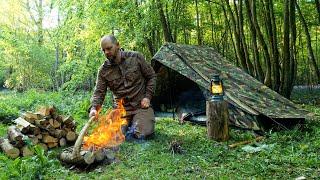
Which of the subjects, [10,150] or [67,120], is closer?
[10,150]

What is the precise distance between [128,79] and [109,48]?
0.74 m

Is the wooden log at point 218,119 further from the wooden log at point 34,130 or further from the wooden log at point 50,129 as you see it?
the wooden log at point 34,130

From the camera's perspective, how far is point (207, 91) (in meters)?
6.62

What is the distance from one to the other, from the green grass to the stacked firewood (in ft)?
0.78

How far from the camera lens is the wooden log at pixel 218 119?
5.63 metres

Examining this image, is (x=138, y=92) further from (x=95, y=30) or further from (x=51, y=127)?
(x=95, y=30)

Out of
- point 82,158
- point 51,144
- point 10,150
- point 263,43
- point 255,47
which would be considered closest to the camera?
point 82,158

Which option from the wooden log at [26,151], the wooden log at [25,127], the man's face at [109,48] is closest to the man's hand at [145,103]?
the man's face at [109,48]

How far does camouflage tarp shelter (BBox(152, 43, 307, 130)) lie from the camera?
240 inches

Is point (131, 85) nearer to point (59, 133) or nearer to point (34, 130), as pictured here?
point (59, 133)

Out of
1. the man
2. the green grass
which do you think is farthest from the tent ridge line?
the man

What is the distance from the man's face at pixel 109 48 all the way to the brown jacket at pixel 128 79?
30cm

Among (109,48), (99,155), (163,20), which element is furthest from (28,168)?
(163,20)

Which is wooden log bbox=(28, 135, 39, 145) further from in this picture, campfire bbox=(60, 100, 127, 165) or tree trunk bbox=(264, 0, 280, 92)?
tree trunk bbox=(264, 0, 280, 92)
